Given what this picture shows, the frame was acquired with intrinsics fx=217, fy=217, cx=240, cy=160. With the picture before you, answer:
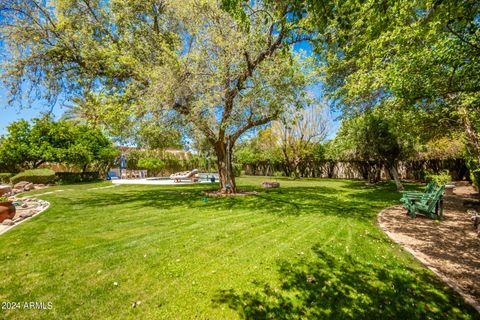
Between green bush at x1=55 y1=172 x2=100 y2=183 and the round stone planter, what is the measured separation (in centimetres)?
1614

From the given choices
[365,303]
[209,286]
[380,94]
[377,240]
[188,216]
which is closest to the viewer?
[365,303]

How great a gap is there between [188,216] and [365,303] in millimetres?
5171

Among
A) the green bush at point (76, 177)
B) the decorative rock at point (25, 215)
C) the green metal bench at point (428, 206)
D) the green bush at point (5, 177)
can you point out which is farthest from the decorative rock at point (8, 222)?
the green bush at point (76, 177)

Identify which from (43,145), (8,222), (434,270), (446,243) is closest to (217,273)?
(434,270)

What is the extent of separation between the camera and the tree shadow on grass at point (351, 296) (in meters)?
2.46

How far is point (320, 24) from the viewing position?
142 inches

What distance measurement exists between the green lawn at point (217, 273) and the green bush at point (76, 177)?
1765 centimetres

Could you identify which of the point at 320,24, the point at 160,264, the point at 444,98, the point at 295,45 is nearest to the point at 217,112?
the point at 295,45

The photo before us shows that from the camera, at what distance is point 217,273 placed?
10.8 ft

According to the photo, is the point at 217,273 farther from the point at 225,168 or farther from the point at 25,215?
the point at 225,168

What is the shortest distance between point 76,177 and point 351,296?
25037 millimetres

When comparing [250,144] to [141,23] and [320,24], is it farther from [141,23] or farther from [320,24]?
[320,24]

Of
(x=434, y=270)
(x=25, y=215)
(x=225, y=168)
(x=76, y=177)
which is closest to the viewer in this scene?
(x=434, y=270)

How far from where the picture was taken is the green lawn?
2516 millimetres
